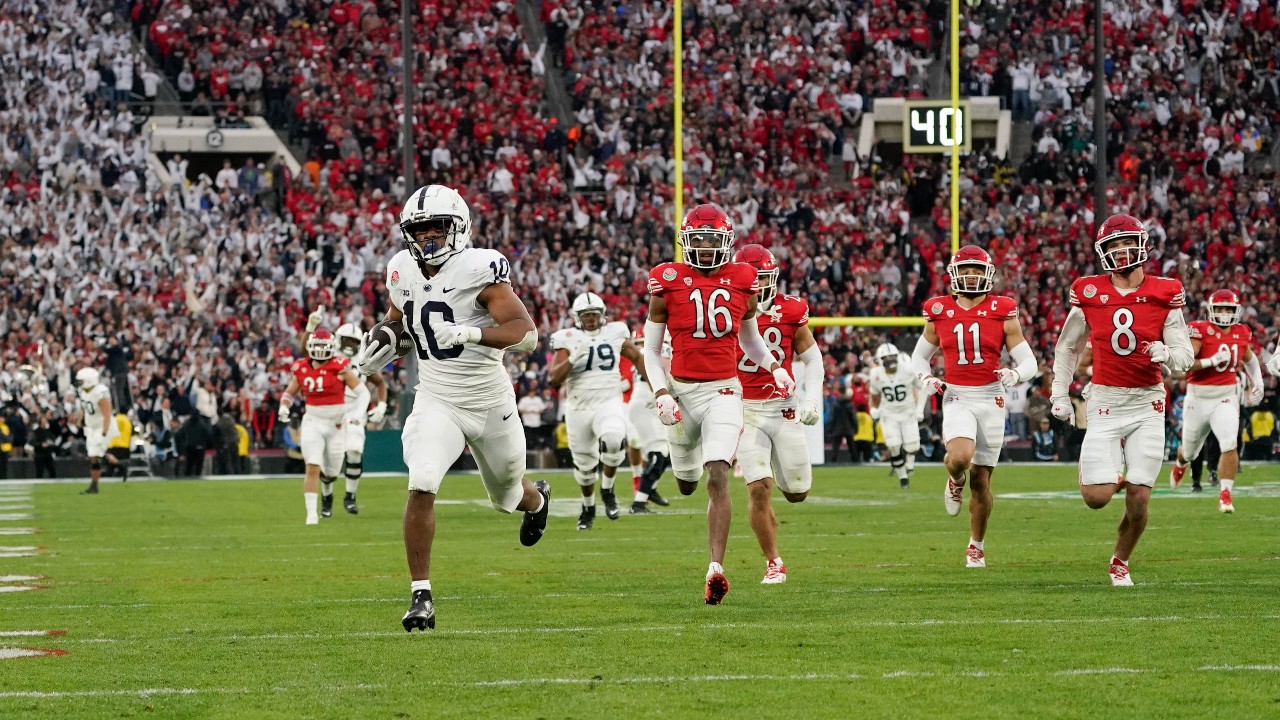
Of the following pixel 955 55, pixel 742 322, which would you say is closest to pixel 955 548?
pixel 742 322

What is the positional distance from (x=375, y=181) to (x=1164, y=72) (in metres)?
14.5

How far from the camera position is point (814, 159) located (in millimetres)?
31422

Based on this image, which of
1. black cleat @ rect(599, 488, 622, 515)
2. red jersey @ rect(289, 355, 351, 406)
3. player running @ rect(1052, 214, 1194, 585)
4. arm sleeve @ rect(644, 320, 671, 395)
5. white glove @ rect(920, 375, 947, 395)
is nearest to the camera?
arm sleeve @ rect(644, 320, 671, 395)

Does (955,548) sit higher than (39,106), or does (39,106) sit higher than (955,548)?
(39,106)

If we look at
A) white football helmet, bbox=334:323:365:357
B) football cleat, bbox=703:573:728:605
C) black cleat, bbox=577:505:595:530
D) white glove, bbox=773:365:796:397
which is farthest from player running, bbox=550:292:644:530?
football cleat, bbox=703:573:728:605

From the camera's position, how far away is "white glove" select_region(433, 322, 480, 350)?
24.4 ft

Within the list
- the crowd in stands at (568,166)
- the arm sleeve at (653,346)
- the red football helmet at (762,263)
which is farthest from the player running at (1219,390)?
the crowd in stands at (568,166)

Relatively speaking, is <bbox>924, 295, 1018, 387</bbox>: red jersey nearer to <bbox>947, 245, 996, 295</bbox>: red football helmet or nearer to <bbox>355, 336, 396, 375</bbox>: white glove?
<bbox>947, 245, 996, 295</bbox>: red football helmet

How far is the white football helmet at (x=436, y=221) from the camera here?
7.61 meters

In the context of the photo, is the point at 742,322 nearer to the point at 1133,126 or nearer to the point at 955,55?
the point at 955,55

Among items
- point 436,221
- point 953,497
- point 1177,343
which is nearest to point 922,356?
point 953,497

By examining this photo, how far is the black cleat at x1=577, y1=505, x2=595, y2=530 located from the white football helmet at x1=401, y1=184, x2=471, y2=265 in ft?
21.5

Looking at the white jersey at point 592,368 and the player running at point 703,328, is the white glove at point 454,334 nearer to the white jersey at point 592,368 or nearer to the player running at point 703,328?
the player running at point 703,328

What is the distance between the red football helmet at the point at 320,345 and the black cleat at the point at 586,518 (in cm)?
319
